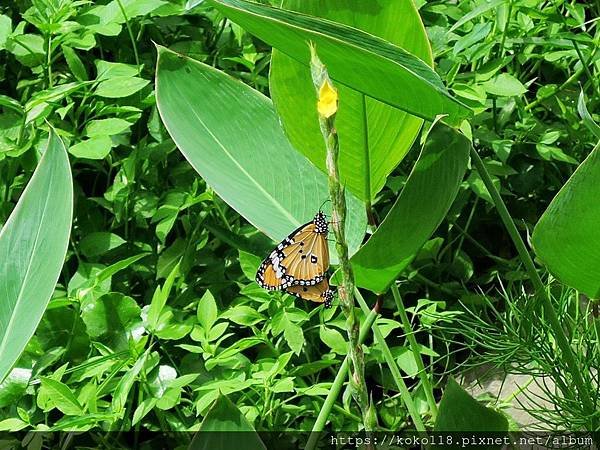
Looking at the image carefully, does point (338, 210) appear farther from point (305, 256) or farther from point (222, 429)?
point (305, 256)

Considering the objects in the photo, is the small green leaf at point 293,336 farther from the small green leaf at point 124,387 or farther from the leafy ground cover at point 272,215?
the small green leaf at point 124,387

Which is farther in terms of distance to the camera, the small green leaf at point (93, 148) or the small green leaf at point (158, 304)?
the small green leaf at point (93, 148)

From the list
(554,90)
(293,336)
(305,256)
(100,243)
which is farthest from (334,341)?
(554,90)

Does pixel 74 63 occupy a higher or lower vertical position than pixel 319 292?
lower

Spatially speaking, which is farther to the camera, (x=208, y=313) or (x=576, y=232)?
(x=208, y=313)

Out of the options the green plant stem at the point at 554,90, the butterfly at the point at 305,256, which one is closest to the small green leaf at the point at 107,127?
the butterfly at the point at 305,256

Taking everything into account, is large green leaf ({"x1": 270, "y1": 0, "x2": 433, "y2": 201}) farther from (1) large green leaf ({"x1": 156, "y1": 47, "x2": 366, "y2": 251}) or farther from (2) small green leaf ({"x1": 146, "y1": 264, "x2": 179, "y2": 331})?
(2) small green leaf ({"x1": 146, "y1": 264, "x2": 179, "y2": 331})
